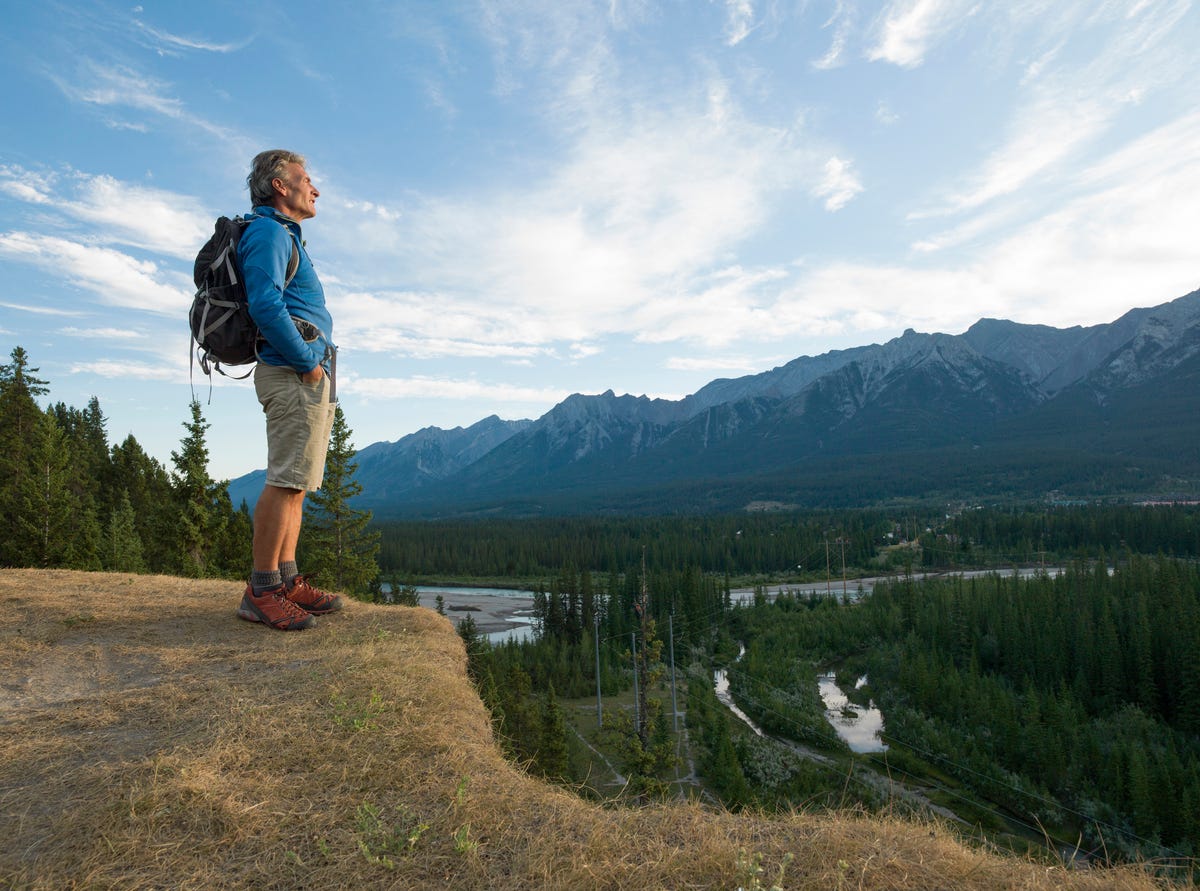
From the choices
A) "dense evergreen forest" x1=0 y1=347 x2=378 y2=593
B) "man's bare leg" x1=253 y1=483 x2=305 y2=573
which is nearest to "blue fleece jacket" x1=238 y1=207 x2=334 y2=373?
"man's bare leg" x1=253 y1=483 x2=305 y2=573

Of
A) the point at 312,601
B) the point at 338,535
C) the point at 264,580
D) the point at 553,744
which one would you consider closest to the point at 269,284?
the point at 264,580

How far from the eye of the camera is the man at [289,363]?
5719 mm

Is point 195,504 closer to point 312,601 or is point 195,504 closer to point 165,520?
point 165,520

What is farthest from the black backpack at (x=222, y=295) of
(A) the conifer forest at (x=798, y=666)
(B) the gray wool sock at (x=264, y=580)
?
(A) the conifer forest at (x=798, y=666)

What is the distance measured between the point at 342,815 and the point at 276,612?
3.98 m

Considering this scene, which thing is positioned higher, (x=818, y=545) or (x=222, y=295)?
(x=222, y=295)

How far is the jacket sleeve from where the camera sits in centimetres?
550

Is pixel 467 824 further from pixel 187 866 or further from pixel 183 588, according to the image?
pixel 183 588

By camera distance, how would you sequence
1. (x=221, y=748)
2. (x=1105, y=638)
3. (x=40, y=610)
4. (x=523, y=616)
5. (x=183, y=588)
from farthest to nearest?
1. (x=523, y=616)
2. (x=1105, y=638)
3. (x=183, y=588)
4. (x=40, y=610)
5. (x=221, y=748)

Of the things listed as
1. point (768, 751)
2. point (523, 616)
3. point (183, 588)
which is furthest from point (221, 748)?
point (523, 616)

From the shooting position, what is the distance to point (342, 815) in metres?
3.25

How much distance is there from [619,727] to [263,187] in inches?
1056

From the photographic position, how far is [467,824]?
3115 millimetres

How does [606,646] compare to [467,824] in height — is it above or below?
below
